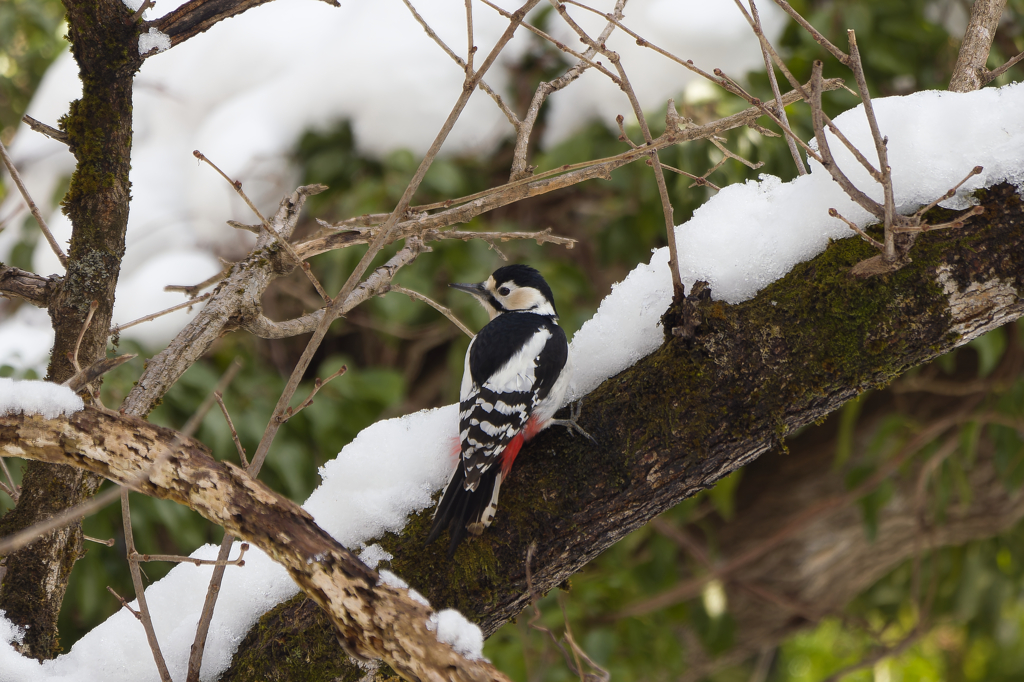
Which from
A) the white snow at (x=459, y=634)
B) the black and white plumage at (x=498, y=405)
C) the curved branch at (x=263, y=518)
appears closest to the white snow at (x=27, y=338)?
the curved branch at (x=263, y=518)

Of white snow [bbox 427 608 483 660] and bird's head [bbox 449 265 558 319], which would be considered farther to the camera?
bird's head [bbox 449 265 558 319]

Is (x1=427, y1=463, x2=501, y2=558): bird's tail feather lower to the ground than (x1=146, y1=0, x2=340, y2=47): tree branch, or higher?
lower

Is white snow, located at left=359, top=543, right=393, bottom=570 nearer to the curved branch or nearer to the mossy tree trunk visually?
the curved branch

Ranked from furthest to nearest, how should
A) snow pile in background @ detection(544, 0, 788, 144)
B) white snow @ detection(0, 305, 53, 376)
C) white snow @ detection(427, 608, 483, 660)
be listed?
snow pile in background @ detection(544, 0, 788, 144) → white snow @ detection(0, 305, 53, 376) → white snow @ detection(427, 608, 483, 660)

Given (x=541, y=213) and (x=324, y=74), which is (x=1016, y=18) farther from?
(x=324, y=74)

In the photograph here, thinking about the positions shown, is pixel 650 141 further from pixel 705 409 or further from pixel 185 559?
pixel 185 559

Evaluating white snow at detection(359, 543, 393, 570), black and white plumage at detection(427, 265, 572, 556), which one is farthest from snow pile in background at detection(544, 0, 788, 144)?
white snow at detection(359, 543, 393, 570)

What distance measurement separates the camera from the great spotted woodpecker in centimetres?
142

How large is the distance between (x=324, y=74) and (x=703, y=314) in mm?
2301

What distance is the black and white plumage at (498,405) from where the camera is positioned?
1.42 meters

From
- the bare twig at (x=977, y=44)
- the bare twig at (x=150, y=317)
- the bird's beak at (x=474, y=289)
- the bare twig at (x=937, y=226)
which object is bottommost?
the bare twig at (x=937, y=226)

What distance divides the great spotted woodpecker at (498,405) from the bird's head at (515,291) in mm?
125

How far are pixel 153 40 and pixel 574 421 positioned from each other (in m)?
1.04

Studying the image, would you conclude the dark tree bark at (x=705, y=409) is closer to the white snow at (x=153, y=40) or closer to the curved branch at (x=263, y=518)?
the curved branch at (x=263, y=518)
